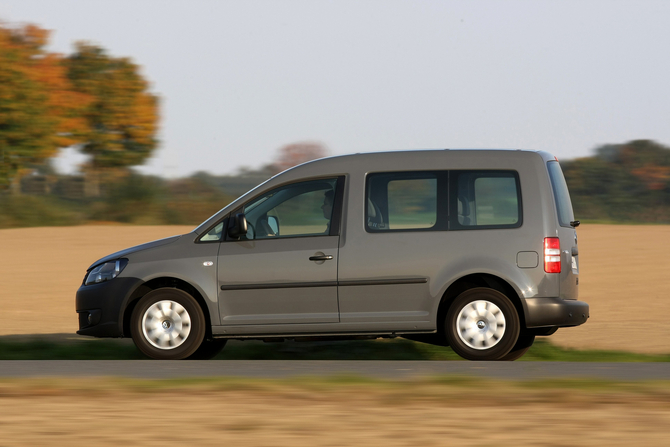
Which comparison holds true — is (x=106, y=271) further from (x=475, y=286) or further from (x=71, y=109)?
(x=71, y=109)

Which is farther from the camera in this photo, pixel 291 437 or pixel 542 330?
pixel 542 330

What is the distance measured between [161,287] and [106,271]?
0.55 m

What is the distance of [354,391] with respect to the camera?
6211 mm

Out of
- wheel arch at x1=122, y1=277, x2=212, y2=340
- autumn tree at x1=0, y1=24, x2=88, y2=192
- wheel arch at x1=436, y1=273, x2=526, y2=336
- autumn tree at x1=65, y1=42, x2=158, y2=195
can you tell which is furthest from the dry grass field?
autumn tree at x1=65, y1=42, x2=158, y2=195

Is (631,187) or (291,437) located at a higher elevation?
(631,187)

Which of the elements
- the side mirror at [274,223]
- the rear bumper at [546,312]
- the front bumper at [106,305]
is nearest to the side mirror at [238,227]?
the side mirror at [274,223]

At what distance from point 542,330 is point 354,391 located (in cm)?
290

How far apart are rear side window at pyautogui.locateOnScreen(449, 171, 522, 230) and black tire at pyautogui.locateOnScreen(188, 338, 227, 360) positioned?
2.53 meters

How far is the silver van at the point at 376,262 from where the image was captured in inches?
327

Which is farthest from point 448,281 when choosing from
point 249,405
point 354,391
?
point 249,405

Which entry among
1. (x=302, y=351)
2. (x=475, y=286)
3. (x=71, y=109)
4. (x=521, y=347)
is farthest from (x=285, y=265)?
(x=71, y=109)

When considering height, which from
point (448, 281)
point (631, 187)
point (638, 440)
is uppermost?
point (631, 187)

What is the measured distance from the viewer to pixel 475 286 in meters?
8.50

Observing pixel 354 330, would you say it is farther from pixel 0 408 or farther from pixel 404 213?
pixel 0 408
